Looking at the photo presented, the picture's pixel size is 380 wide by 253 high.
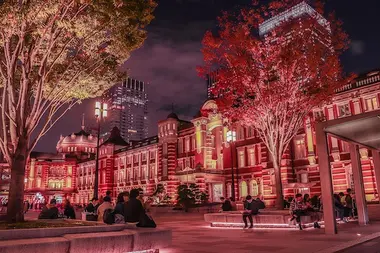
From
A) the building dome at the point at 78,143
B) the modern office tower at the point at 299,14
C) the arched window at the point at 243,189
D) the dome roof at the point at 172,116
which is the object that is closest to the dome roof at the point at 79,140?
the building dome at the point at 78,143

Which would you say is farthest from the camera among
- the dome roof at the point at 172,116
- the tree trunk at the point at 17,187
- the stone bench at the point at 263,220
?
the dome roof at the point at 172,116

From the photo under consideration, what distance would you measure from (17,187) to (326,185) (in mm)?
11095

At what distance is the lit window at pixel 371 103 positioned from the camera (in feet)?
94.2

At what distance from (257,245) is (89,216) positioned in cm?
744

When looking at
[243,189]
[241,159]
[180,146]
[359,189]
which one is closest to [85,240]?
[359,189]

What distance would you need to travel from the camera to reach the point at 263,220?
1600 centimetres

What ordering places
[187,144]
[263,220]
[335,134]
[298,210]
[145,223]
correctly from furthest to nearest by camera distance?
[187,144] → [263,220] → [298,210] → [335,134] → [145,223]

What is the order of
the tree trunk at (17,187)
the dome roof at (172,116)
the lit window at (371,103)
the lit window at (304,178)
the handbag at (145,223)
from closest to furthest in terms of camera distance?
1. the handbag at (145,223)
2. the tree trunk at (17,187)
3. the lit window at (371,103)
4. the lit window at (304,178)
5. the dome roof at (172,116)

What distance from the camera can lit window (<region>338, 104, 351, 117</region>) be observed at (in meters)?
30.5

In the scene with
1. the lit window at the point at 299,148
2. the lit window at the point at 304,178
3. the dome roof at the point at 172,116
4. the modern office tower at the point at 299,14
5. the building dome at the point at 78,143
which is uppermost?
the building dome at the point at 78,143

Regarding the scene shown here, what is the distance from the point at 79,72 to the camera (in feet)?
40.1

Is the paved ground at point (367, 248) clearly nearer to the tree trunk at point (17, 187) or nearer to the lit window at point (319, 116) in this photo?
the tree trunk at point (17, 187)

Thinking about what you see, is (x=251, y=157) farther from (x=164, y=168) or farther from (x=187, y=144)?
(x=164, y=168)

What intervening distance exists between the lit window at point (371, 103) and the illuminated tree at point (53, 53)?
79.8 ft
